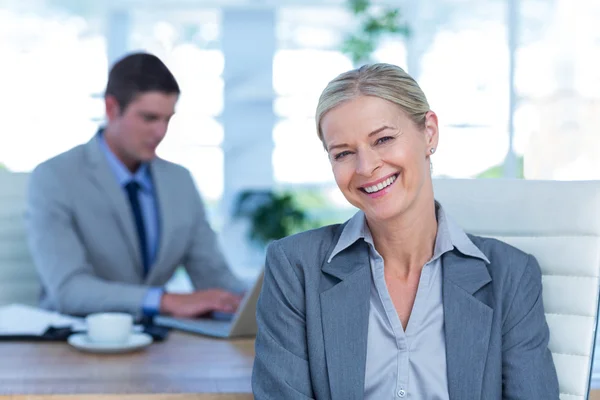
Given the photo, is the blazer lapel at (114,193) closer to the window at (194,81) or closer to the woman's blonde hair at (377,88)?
the woman's blonde hair at (377,88)

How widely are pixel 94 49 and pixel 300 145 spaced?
6.52 ft

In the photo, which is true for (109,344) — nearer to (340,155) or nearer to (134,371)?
(134,371)

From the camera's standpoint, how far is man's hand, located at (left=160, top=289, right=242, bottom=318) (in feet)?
7.59

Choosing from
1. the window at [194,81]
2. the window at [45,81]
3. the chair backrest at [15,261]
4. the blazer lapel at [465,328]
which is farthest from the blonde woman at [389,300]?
the window at [45,81]

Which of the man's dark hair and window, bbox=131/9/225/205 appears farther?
window, bbox=131/9/225/205

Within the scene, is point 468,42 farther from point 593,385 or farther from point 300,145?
point 593,385

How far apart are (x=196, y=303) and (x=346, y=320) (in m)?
0.90

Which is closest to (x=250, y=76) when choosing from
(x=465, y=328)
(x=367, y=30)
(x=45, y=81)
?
(x=367, y=30)

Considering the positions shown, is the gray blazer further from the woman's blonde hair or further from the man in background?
the man in background

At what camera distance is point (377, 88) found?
4.97ft

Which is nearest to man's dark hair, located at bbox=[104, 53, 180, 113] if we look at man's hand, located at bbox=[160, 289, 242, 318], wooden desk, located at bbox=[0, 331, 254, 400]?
man's hand, located at bbox=[160, 289, 242, 318]

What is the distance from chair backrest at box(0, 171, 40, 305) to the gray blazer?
62.6 inches

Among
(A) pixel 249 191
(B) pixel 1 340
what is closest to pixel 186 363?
(B) pixel 1 340

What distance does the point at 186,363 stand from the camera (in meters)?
1.82
